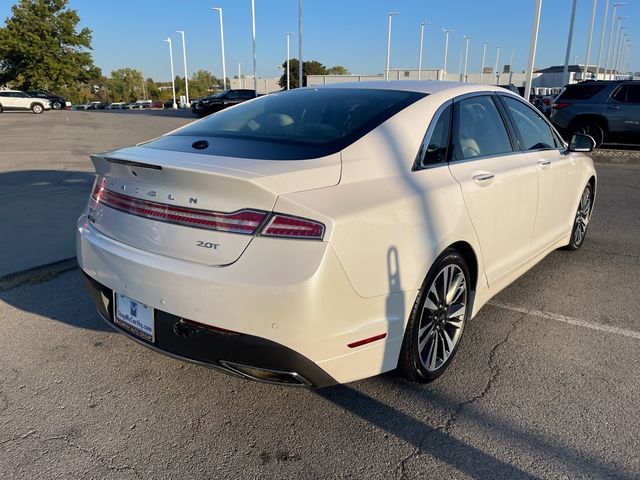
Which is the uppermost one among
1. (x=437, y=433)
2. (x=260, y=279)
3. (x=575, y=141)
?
(x=575, y=141)

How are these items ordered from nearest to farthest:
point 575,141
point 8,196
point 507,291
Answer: point 507,291 < point 575,141 < point 8,196

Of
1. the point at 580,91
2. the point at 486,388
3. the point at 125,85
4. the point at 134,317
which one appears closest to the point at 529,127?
the point at 486,388

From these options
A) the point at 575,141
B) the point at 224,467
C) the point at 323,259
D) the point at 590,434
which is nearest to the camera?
the point at 323,259

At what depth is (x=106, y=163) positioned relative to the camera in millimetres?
2746

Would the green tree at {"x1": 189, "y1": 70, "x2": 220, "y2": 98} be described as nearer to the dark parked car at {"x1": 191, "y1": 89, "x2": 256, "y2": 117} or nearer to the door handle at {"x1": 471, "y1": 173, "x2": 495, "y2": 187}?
the dark parked car at {"x1": 191, "y1": 89, "x2": 256, "y2": 117}

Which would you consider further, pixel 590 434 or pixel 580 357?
pixel 580 357

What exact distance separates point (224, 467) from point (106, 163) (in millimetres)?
1622

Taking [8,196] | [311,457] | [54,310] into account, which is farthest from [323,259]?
[8,196]

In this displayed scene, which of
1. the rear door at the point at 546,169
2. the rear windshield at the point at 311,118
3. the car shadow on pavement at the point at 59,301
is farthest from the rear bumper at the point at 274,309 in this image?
the rear door at the point at 546,169

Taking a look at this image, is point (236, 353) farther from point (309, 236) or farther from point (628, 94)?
point (628, 94)

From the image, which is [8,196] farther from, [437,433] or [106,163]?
[437,433]

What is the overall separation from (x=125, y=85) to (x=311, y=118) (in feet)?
406

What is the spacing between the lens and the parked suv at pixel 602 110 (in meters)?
12.9

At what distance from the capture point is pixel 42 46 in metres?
56.2
